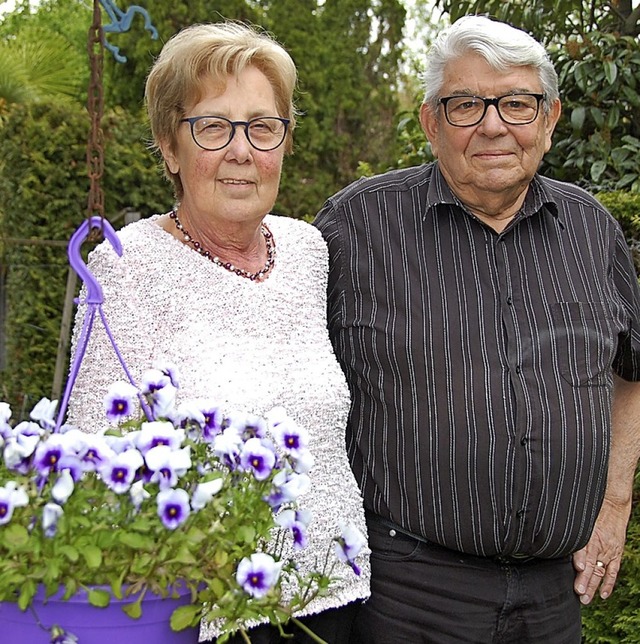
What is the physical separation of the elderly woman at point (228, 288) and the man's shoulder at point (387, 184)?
33cm

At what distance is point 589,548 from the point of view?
2223 mm

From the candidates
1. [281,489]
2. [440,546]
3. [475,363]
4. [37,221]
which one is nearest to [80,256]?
[281,489]

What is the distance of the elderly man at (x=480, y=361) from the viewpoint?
1975 millimetres

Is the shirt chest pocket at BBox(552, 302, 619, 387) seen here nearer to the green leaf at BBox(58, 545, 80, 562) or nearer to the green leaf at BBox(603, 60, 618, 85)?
the green leaf at BBox(58, 545, 80, 562)

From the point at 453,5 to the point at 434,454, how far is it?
2862mm

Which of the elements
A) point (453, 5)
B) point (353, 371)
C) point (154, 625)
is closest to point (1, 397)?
point (453, 5)

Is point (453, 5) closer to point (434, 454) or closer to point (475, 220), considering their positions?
point (475, 220)

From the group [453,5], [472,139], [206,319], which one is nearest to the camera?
[206,319]

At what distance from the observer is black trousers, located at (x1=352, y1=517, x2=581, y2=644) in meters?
2.01

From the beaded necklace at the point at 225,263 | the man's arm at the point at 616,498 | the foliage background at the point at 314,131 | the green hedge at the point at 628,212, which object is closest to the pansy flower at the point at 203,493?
the beaded necklace at the point at 225,263

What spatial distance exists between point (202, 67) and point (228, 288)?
44 centimetres

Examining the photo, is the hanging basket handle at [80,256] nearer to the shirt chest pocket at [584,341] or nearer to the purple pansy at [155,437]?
the purple pansy at [155,437]

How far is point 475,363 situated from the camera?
79.0 inches

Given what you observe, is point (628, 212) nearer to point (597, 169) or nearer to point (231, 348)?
point (597, 169)
